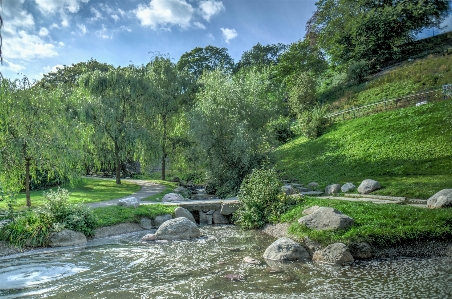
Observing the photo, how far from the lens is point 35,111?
1786 cm

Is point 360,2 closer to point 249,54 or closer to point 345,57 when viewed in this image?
point 345,57

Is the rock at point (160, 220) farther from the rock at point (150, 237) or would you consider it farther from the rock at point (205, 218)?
the rock at point (150, 237)

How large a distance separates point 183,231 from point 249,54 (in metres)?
63.2

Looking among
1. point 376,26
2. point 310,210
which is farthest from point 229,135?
point 376,26

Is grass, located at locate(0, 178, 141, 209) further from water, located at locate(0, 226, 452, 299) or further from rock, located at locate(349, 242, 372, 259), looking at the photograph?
rock, located at locate(349, 242, 372, 259)

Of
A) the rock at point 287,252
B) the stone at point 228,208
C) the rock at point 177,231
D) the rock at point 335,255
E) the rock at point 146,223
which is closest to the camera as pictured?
the rock at point 335,255

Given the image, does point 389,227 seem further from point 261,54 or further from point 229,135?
point 261,54

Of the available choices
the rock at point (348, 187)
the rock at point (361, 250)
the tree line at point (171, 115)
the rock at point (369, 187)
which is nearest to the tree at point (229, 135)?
the tree line at point (171, 115)

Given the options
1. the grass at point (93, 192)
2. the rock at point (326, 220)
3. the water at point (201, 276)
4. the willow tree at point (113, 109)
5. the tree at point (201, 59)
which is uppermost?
the tree at point (201, 59)

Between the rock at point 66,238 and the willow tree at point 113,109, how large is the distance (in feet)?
41.3

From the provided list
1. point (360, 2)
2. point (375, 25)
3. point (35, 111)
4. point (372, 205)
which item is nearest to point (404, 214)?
point (372, 205)

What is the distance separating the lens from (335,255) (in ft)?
33.0

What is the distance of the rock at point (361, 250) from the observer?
402 inches

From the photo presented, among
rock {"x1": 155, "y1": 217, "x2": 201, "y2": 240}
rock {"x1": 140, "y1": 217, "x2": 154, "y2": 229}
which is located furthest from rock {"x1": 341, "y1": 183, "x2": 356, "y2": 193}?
rock {"x1": 140, "y1": 217, "x2": 154, "y2": 229}
